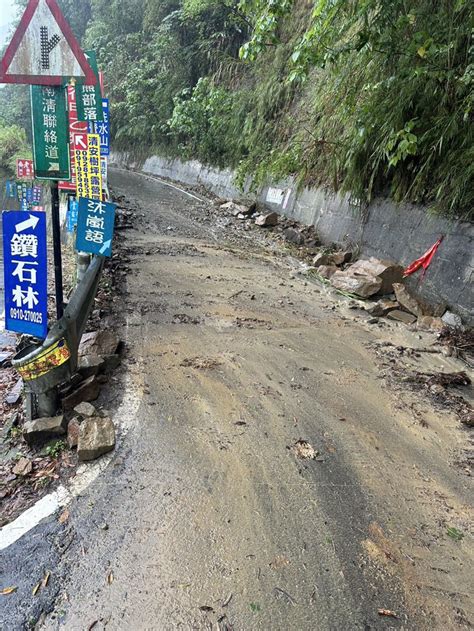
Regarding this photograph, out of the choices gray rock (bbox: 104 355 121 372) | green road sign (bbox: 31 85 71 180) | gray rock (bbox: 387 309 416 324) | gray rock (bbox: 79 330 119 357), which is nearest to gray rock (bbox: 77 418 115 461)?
gray rock (bbox: 104 355 121 372)

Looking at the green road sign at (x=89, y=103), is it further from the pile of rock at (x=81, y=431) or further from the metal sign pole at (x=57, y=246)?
the pile of rock at (x=81, y=431)

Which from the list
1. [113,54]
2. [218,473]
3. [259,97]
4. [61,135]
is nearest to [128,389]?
[218,473]

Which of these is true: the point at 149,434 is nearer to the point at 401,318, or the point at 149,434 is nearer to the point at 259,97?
the point at 401,318

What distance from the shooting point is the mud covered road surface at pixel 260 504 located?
200 centimetres

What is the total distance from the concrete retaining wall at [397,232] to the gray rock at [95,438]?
4.78m

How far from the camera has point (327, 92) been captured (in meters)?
9.50

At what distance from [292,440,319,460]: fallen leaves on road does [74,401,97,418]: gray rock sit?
1.58 m

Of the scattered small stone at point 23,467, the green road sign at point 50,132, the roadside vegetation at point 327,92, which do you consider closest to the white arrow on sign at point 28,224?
the green road sign at point 50,132

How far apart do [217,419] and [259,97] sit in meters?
13.9

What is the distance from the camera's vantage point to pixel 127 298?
5.88 m

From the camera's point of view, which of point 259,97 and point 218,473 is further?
point 259,97

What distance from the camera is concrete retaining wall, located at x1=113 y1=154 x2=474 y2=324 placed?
223 inches

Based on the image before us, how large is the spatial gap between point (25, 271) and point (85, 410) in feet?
3.72

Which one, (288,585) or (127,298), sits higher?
(288,585)
